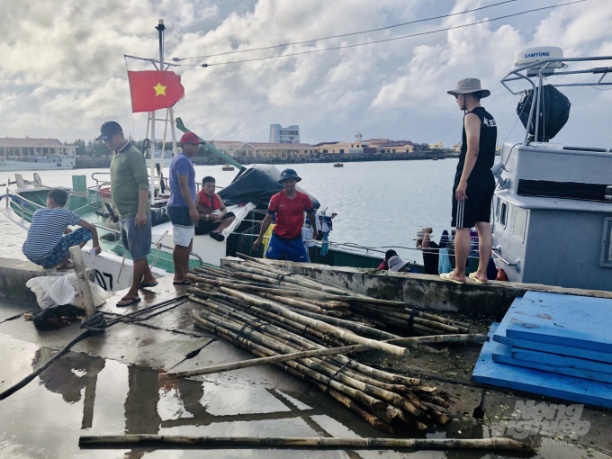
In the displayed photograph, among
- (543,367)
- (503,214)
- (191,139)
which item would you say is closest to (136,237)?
(191,139)

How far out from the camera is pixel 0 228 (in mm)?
29375

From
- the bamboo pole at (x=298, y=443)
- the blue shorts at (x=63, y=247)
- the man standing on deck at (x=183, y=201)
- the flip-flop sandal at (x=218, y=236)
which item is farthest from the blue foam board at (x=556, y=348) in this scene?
the flip-flop sandal at (x=218, y=236)

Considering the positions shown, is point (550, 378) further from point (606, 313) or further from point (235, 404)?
point (235, 404)

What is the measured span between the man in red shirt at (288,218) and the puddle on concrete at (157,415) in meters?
3.53

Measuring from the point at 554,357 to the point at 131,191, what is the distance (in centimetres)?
508

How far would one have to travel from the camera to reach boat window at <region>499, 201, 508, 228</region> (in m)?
8.47

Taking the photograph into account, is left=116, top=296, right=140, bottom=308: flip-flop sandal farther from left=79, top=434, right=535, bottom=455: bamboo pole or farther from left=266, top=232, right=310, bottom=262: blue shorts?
left=79, top=434, right=535, bottom=455: bamboo pole

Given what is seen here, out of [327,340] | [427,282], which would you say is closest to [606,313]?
[427,282]

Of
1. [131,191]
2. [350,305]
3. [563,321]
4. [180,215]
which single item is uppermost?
[131,191]

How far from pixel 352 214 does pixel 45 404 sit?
34.6 meters

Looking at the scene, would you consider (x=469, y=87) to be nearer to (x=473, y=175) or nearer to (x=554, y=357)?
(x=473, y=175)

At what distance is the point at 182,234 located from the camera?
641 centimetres

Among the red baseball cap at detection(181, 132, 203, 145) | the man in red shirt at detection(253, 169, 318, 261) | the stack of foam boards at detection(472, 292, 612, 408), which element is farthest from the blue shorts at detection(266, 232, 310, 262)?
the stack of foam boards at detection(472, 292, 612, 408)

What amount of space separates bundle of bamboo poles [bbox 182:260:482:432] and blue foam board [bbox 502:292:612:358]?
0.66 metres
